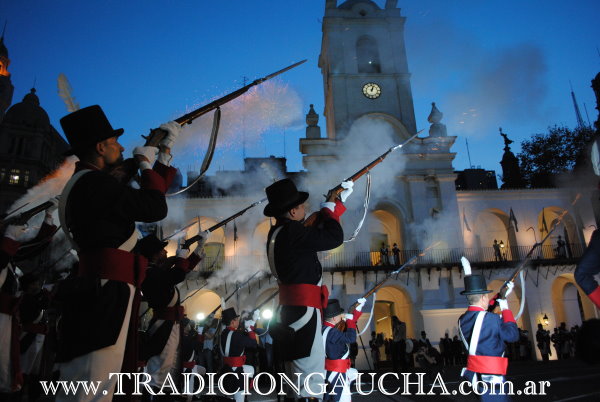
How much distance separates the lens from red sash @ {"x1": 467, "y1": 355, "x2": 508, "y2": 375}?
562 cm

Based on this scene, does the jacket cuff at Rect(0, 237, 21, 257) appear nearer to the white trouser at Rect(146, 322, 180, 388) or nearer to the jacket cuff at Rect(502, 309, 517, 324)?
the white trouser at Rect(146, 322, 180, 388)

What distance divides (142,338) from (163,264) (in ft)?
3.37

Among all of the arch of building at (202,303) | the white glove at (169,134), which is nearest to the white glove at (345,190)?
the white glove at (169,134)

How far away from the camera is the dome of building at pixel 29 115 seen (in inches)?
1698

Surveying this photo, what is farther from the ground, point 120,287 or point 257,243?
point 257,243

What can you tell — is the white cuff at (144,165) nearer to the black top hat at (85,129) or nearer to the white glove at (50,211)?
the black top hat at (85,129)

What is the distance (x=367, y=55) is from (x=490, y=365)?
101ft

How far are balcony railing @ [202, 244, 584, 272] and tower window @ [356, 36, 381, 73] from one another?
46.6ft

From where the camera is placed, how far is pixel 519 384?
11.3m

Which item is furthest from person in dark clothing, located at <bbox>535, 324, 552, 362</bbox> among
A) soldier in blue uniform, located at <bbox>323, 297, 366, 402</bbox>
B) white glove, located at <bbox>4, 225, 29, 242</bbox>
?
white glove, located at <bbox>4, 225, 29, 242</bbox>

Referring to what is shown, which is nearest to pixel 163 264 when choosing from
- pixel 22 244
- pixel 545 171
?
pixel 22 244

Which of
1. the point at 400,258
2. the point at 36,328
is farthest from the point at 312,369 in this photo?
the point at 400,258

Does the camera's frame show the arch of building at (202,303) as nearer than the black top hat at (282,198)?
No

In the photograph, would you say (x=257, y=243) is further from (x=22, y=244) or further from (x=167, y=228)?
(x=22, y=244)
